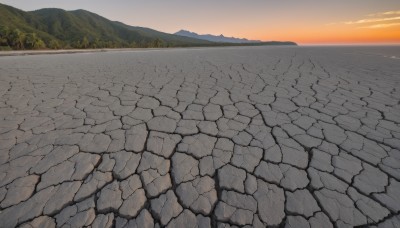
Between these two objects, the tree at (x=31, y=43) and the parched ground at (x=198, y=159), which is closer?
the parched ground at (x=198, y=159)

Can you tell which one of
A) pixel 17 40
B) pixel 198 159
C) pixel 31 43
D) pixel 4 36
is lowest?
pixel 198 159

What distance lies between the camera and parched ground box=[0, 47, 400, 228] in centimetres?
115

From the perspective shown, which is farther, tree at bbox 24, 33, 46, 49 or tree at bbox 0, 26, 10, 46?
tree at bbox 0, 26, 10, 46

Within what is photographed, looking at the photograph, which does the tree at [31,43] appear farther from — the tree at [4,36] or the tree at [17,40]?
the tree at [4,36]

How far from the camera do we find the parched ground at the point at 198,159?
1.15m

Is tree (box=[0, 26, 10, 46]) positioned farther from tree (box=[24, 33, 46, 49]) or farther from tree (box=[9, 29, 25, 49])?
tree (box=[24, 33, 46, 49])

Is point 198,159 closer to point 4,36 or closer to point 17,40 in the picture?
point 17,40

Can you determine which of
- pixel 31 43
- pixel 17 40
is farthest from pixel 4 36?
pixel 31 43

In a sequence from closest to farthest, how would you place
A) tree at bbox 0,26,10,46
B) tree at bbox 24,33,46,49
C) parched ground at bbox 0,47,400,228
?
1. parched ground at bbox 0,47,400,228
2. tree at bbox 24,33,46,49
3. tree at bbox 0,26,10,46

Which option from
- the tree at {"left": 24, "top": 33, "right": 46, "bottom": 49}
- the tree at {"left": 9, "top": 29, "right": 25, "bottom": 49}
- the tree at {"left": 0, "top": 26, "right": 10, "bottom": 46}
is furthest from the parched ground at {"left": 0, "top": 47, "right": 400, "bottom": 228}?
the tree at {"left": 0, "top": 26, "right": 10, "bottom": 46}

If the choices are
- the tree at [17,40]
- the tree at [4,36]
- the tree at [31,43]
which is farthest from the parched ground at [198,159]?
the tree at [4,36]

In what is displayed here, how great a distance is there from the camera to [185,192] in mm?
1291

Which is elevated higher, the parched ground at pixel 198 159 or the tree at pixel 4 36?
the tree at pixel 4 36

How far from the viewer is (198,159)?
1584mm
